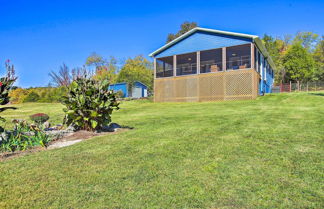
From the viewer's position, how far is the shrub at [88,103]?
5.14m

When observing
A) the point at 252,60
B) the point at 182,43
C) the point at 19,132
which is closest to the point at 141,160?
the point at 19,132

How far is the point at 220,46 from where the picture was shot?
1600 centimetres

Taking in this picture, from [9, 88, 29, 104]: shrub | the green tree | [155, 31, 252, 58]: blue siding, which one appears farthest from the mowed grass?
the green tree

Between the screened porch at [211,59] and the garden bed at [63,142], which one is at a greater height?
the screened porch at [211,59]

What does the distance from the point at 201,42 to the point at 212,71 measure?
237 cm

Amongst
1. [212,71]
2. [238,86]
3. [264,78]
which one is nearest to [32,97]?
[212,71]

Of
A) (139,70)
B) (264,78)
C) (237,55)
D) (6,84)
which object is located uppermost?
(139,70)

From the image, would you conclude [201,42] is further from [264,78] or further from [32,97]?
[32,97]

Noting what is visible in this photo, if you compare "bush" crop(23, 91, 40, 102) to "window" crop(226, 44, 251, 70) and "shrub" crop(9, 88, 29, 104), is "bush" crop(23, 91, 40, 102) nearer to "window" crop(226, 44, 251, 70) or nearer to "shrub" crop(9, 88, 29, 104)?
"shrub" crop(9, 88, 29, 104)

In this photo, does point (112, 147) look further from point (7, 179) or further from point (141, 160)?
point (7, 179)

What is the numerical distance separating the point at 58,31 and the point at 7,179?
838 inches

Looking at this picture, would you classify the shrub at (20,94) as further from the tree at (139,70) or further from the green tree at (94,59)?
the green tree at (94,59)

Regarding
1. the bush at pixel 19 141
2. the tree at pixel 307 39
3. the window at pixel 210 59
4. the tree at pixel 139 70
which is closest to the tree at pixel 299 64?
the window at pixel 210 59

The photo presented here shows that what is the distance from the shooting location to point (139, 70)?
36.7m
